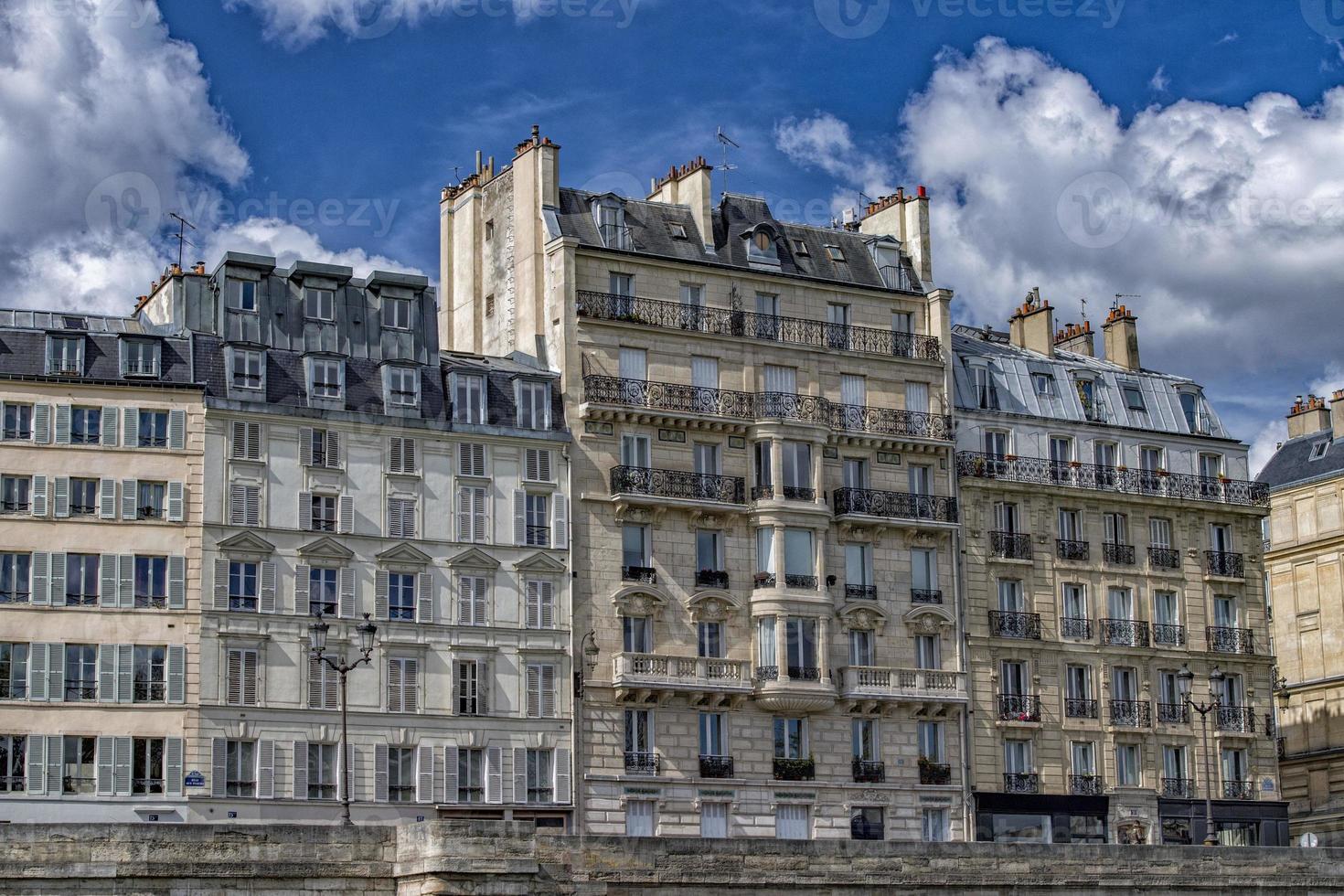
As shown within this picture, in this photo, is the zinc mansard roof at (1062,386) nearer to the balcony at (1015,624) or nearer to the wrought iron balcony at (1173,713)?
the balcony at (1015,624)

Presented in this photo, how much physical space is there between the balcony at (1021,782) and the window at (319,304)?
22679 millimetres

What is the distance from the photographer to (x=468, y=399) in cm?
6097

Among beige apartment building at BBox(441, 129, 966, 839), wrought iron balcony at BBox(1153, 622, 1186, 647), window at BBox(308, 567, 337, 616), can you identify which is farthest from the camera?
wrought iron balcony at BBox(1153, 622, 1186, 647)

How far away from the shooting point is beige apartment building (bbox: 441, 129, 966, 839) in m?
61.3

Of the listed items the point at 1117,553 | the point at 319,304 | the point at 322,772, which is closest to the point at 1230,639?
the point at 1117,553

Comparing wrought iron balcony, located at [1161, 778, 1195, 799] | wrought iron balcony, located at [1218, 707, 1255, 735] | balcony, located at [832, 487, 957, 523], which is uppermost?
balcony, located at [832, 487, 957, 523]

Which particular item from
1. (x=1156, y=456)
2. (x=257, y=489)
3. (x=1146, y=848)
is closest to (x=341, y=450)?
(x=257, y=489)

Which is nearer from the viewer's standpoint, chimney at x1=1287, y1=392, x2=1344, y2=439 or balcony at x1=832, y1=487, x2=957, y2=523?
balcony at x1=832, y1=487, x2=957, y2=523

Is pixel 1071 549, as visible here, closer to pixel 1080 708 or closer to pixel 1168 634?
pixel 1168 634

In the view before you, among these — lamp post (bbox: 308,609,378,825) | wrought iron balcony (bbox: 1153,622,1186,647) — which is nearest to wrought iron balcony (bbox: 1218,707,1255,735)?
wrought iron balcony (bbox: 1153,622,1186,647)

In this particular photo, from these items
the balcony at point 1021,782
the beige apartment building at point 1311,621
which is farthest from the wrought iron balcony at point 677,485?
the beige apartment building at point 1311,621

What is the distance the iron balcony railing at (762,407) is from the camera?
206ft

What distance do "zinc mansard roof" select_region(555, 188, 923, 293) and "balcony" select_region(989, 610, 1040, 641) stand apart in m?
9.89

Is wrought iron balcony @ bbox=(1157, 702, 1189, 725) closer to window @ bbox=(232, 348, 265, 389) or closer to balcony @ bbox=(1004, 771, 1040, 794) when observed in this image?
balcony @ bbox=(1004, 771, 1040, 794)
